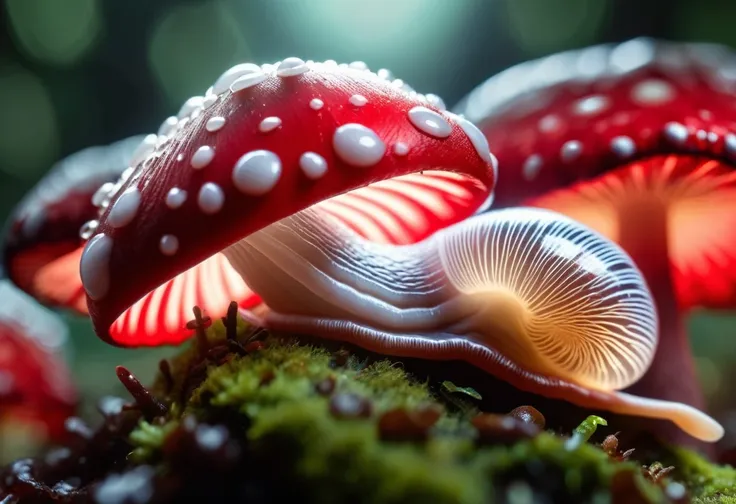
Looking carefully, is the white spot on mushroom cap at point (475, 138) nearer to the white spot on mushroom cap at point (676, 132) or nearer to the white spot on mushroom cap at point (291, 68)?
the white spot on mushroom cap at point (291, 68)

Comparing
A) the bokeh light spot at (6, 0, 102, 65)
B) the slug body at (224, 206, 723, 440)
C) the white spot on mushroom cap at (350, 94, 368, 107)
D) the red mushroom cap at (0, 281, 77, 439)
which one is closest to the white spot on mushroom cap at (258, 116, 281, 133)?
the white spot on mushroom cap at (350, 94, 368, 107)

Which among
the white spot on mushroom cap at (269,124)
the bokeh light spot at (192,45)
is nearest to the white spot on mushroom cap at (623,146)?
the white spot on mushroom cap at (269,124)

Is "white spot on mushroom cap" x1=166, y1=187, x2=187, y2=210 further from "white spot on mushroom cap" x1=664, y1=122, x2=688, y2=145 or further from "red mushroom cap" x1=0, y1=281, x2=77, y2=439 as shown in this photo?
"red mushroom cap" x1=0, y1=281, x2=77, y2=439

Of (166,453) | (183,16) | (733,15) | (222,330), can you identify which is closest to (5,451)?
(222,330)

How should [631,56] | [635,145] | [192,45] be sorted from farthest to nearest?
[192,45] < [631,56] < [635,145]

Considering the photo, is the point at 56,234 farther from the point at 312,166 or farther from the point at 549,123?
the point at 549,123

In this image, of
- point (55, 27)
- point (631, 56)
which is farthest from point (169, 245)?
point (55, 27)

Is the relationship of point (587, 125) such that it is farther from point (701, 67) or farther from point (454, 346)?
point (454, 346)
